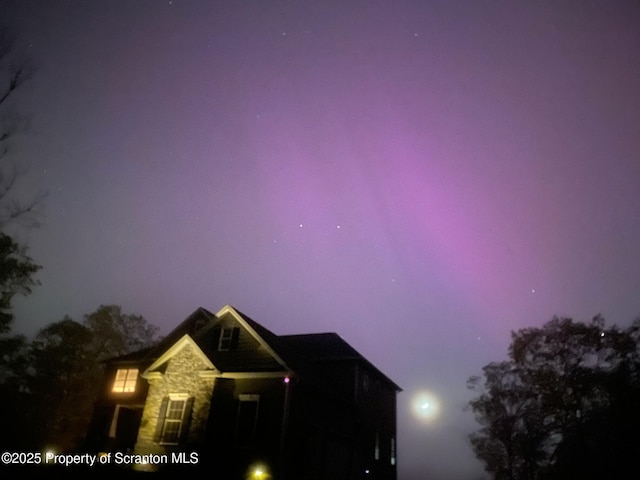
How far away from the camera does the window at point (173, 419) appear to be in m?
21.5

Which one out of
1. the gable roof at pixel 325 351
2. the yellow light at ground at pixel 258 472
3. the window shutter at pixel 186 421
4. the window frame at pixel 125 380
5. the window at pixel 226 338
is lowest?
the yellow light at ground at pixel 258 472

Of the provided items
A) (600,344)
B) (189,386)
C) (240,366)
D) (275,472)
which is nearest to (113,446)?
(189,386)

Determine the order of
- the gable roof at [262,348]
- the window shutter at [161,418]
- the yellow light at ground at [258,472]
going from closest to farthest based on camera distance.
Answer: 1. the yellow light at ground at [258,472]
2. the window shutter at [161,418]
3. the gable roof at [262,348]

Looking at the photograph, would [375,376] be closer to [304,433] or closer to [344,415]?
[344,415]

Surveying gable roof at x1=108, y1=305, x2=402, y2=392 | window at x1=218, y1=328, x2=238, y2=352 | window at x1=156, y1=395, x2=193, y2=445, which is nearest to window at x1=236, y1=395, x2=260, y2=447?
gable roof at x1=108, y1=305, x2=402, y2=392

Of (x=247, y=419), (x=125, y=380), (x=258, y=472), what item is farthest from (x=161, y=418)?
(x=125, y=380)

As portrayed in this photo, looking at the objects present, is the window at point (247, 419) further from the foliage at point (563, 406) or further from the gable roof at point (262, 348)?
the foliage at point (563, 406)

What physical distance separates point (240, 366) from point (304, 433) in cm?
479

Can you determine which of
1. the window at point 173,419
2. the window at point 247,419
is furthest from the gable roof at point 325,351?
the window at point 173,419

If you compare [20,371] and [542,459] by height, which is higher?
[20,371]

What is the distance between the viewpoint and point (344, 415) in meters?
26.6

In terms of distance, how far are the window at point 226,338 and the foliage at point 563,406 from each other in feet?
70.0

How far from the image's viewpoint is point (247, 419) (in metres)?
21.5

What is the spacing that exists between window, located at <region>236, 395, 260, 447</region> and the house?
1.8 inches
